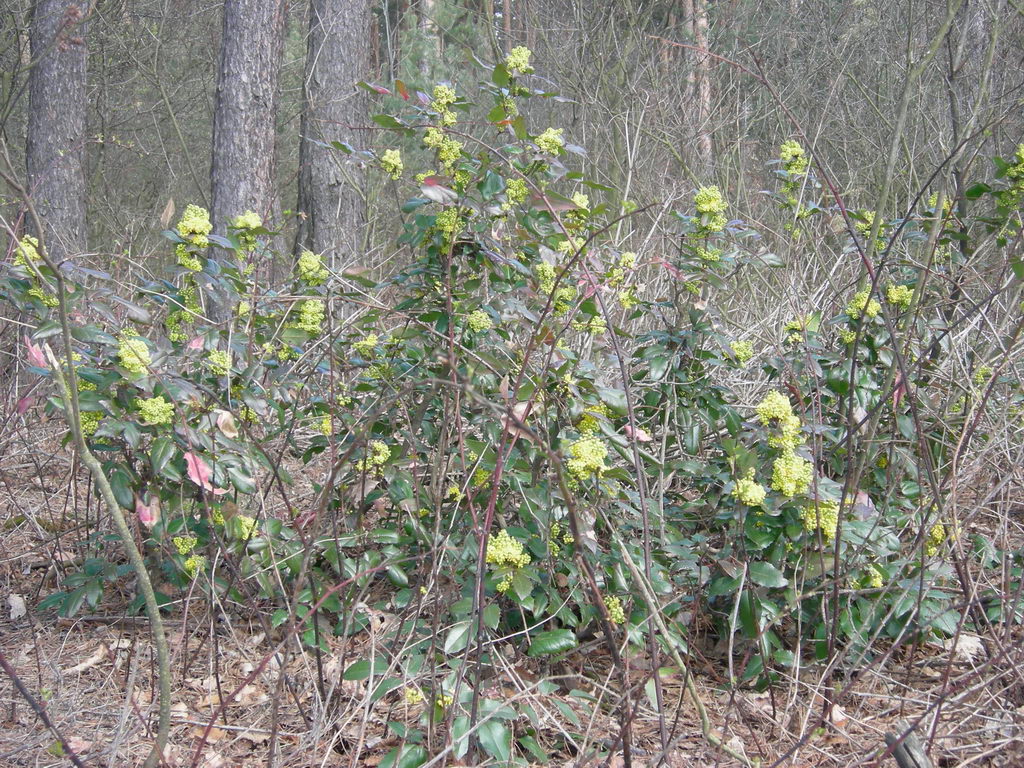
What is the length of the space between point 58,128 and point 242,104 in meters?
1.82

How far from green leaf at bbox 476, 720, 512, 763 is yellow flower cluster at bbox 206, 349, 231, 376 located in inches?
47.7

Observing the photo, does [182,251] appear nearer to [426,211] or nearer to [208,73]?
[426,211]

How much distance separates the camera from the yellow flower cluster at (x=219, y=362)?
2352 mm

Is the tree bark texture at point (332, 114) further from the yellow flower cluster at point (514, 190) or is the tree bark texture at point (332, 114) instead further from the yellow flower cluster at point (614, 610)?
the yellow flower cluster at point (614, 610)

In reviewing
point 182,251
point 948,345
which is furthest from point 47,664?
point 948,345

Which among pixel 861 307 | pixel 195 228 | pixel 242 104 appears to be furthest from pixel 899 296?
pixel 242 104

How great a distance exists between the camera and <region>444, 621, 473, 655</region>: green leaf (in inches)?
79.3

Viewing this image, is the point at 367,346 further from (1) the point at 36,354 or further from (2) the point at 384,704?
(2) the point at 384,704

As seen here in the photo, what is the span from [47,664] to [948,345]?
316 cm

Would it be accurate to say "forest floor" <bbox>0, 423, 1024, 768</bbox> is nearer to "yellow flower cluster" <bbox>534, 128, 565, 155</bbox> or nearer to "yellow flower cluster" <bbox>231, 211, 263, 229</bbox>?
"yellow flower cluster" <bbox>231, 211, 263, 229</bbox>

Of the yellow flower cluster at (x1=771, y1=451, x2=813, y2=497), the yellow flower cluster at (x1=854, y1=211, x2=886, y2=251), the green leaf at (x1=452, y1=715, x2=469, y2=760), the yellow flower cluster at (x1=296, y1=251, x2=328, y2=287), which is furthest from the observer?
the yellow flower cluster at (x1=854, y1=211, x2=886, y2=251)

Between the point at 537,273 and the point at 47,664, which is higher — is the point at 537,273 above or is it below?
above

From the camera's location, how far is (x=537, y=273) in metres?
2.47

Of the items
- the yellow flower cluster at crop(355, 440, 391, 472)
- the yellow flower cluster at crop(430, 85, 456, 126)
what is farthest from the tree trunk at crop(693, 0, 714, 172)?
the yellow flower cluster at crop(355, 440, 391, 472)
